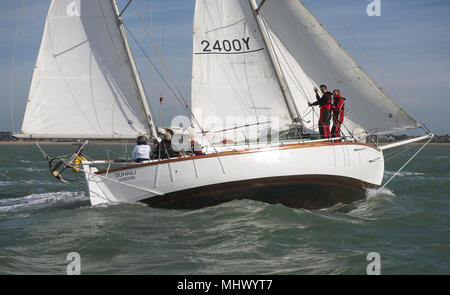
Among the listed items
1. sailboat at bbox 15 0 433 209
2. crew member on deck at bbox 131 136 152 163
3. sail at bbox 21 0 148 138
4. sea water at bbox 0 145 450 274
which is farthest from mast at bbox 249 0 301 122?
crew member on deck at bbox 131 136 152 163

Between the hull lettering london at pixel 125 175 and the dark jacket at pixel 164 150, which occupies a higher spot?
the dark jacket at pixel 164 150

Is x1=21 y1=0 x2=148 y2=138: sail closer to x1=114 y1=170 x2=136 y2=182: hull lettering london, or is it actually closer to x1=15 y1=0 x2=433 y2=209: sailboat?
x1=15 y1=0 x2=433 y2=209: sailboat

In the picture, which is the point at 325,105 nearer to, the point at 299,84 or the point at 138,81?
the point at 299,84

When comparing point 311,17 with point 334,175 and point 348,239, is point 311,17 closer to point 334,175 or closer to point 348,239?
point 334,175

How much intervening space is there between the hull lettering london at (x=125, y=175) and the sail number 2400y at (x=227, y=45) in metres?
4.28

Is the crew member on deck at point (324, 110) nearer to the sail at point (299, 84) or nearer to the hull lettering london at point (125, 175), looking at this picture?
the sail at point (299, 84)

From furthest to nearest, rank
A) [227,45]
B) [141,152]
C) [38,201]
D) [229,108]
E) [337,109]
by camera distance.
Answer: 1. [38,201]
2. [229,108]
3. [227,45]
4. [337,109]
5. [141,152]

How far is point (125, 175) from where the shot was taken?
13273mm

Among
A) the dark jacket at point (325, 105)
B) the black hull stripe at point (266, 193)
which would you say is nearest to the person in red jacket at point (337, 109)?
the dark jacket at point (325, 105)

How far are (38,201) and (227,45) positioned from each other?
807 cm

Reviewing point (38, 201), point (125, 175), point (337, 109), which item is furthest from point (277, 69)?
point (38, 201)

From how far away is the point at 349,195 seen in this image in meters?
14.3

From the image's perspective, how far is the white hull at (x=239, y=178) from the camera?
41.1 feet
